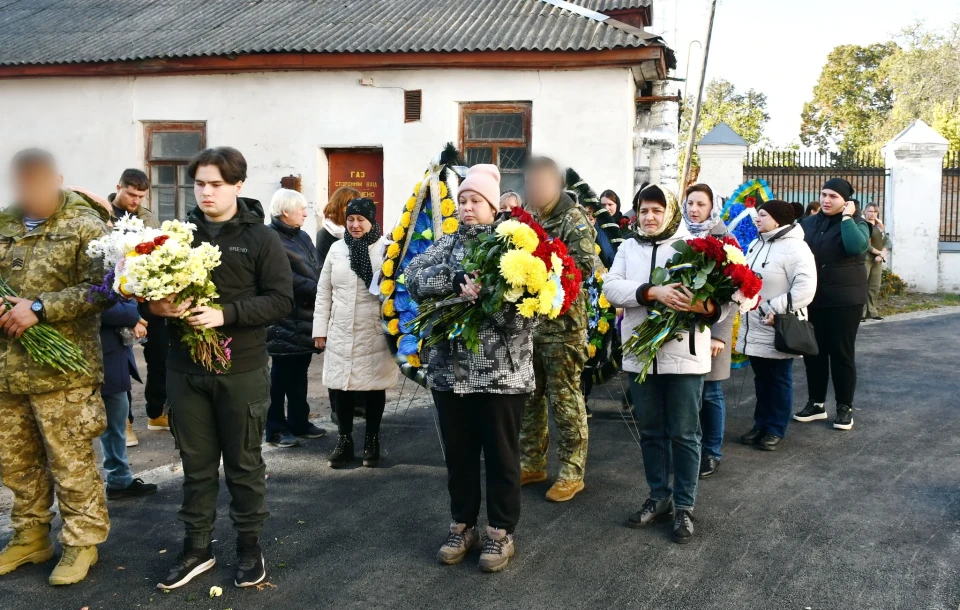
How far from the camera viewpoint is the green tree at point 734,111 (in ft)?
155

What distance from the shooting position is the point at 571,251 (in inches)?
207

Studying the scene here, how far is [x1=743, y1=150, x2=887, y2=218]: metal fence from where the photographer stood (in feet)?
61.6

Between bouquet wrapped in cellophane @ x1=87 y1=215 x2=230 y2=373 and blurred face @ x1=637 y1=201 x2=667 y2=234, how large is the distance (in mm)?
2375

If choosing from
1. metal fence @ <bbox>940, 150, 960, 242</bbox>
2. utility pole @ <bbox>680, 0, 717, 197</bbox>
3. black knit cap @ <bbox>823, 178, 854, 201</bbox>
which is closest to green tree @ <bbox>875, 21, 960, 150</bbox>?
metal fence @ <bbox>940, 150, 960, 242</bbox>

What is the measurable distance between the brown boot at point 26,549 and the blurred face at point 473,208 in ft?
8.83

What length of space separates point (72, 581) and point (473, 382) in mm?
2172

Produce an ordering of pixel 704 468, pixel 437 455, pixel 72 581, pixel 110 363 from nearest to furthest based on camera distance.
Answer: pixel 72 581, pixel 110 363, pixel 704 468, pixel 437 455

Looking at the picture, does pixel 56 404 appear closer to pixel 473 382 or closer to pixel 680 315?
pixel 473 382


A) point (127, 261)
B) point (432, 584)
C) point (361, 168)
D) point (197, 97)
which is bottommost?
point (432, 584)

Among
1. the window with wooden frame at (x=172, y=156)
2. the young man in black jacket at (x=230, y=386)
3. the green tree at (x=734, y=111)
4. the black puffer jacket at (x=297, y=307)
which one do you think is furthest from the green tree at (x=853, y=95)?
the young man in black jacket at (x=230, y=386)

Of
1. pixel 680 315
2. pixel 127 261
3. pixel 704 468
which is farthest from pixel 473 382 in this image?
pixel 704 468

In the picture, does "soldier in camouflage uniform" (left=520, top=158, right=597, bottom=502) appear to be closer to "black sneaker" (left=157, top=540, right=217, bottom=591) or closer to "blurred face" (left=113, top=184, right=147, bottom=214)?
"black sneaker" (left=157, top=540, right=217, bottom=591)

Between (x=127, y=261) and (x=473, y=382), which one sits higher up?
(x=127, y=261)

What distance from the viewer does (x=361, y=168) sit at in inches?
544
